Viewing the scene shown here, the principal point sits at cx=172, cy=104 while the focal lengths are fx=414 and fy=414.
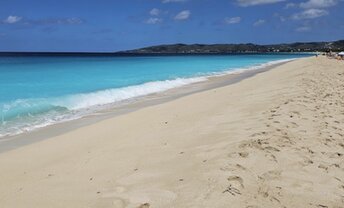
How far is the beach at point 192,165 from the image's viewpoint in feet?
12.5

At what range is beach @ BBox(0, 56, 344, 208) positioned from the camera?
3812mm

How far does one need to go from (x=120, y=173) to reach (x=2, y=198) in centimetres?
123

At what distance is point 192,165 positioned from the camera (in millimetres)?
4656

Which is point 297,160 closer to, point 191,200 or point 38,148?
point 191,200

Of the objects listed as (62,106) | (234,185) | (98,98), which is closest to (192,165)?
(234,185)

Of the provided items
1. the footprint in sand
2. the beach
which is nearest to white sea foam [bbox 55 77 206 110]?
the beach

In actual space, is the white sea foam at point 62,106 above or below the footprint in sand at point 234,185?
below

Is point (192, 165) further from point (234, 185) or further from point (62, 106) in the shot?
point (62, 106)

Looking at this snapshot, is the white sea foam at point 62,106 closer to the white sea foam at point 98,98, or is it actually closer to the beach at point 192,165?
the white sea foam at point 98,98

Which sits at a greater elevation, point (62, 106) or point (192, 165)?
point (192, 165)

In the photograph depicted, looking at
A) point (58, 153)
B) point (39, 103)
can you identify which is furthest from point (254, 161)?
point (39, 103)

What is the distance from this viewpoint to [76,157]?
18.3ft

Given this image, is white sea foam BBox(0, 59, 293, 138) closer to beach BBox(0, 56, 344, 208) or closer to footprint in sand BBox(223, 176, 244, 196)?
beach BBox(0, 56, 344, 208)

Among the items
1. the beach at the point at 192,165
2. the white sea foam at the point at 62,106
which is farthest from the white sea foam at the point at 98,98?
the beach at the point at 192,165
